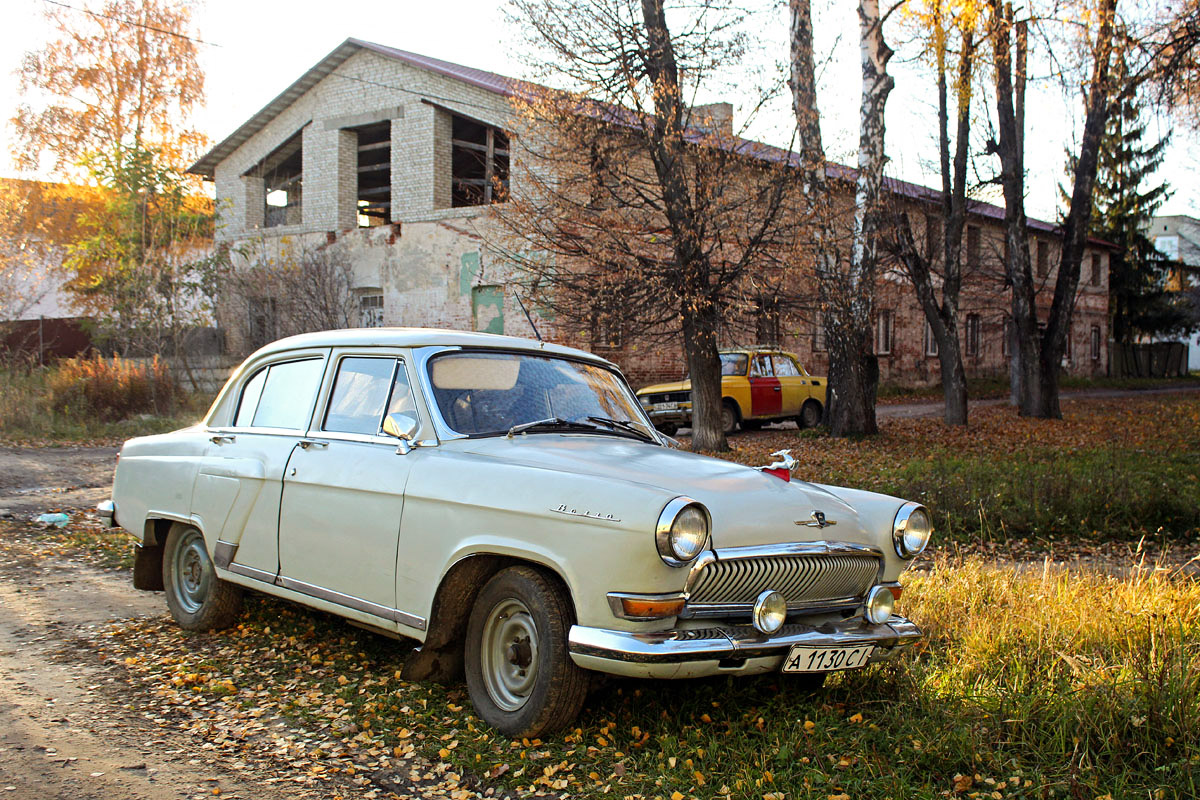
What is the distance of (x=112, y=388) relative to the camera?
58.7 ft

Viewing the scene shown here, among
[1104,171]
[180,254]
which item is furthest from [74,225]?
[1104,171]

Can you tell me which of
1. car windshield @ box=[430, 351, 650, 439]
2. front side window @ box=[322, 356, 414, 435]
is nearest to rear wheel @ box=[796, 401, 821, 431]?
car windshield @ box=[430, 351, 650, 439]

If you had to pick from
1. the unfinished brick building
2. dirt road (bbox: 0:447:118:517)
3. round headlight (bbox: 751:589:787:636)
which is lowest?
dirt road (bbox: 0:447:118:517)

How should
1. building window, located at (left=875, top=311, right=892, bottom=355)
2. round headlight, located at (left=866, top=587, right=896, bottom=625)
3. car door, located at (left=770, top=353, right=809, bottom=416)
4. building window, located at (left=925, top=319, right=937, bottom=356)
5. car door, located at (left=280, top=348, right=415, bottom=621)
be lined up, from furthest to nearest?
1. building window, located at (left=925, top=319, right=937, bottom=356)
2. building window, located at (left=875, top=311, right=892, bottom=355)
3. car door, located at (left=770, top=353, right=809, bottom=416)
4. car door, located at (left=280, top=348, right=415, bottom=621)
5. round headlight, located at (left=866, top=587, right=896, bottom=625)

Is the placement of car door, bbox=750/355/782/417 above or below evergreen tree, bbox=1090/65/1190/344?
below

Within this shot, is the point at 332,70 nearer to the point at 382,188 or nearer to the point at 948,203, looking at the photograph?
the point at 382,188

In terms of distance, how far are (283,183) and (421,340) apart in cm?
2572

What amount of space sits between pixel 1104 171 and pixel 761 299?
3851cm

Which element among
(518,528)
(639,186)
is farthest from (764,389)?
(518,528)

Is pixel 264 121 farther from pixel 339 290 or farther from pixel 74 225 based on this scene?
pixel 74 225

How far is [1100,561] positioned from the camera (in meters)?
7.32

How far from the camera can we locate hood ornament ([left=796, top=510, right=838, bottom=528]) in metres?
3.95

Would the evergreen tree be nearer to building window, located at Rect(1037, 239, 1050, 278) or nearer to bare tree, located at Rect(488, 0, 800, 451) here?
building window, located at Rect(1037, 239, 1050, 278)

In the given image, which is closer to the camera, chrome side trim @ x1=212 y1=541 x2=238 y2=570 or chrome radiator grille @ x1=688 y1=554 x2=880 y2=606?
chrome radiator grille @ x1=688 y1=554 x2=880 y2=606
